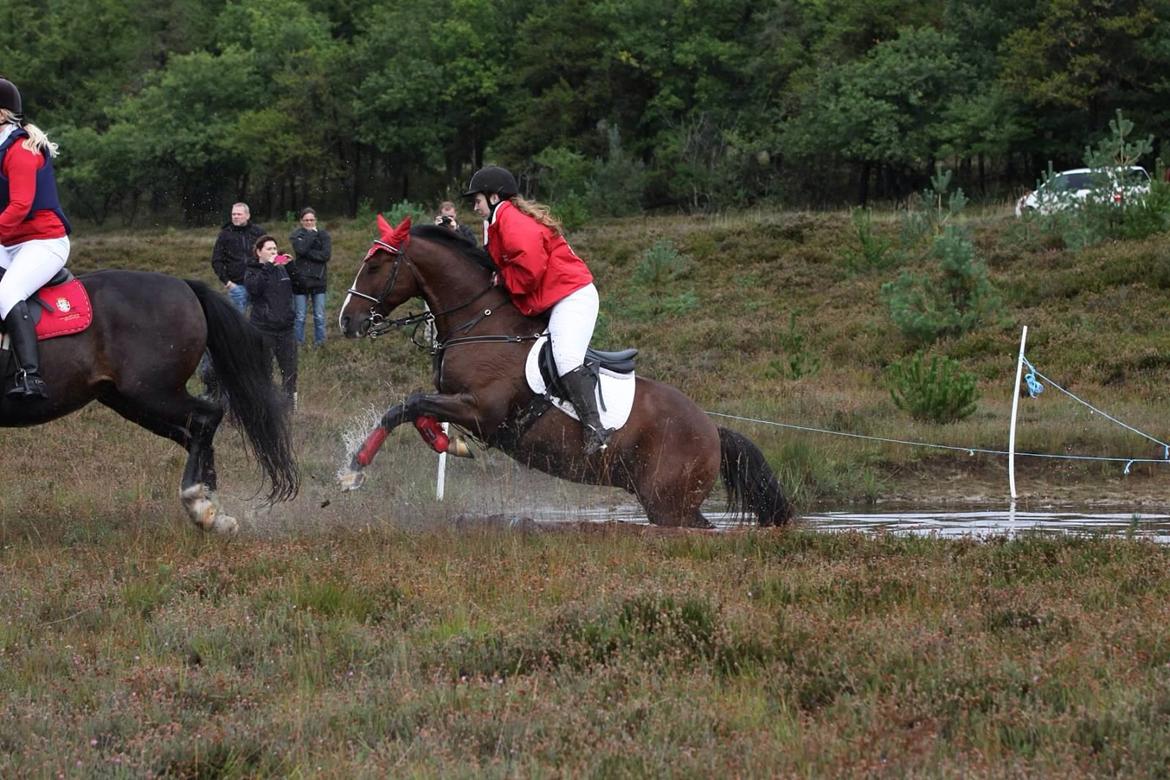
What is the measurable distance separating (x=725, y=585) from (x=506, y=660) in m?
1.73

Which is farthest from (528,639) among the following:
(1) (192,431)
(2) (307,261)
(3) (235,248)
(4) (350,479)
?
(2) (307,261)

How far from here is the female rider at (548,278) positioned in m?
9.99

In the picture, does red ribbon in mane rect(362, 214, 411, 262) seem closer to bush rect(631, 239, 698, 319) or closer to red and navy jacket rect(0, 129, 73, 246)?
red and navy jacket rect(0, 129, 73, 246)

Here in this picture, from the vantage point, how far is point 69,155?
72.6m

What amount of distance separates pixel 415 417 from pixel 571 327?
4.12 ft

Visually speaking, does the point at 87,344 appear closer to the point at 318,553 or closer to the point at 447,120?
the point at 318,553

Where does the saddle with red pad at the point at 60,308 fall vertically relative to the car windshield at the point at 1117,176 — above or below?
below

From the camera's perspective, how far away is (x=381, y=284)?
10484mm

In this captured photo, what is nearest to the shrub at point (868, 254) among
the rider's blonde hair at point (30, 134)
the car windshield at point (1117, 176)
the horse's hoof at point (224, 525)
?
the car windshield at point (1117, 176)

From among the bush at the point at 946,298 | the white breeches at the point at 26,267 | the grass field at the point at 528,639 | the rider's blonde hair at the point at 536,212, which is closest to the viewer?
the grass field at the point at 528,639

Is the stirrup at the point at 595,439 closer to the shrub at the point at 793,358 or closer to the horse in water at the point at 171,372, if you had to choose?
the horse in water at the point at 171,372

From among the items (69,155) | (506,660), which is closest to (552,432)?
(506,660)

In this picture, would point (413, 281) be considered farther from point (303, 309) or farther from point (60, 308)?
point (303, 309)

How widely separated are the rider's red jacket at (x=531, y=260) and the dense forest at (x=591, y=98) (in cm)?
3677
